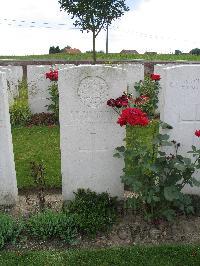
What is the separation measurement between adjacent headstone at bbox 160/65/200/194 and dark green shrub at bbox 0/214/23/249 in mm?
2121

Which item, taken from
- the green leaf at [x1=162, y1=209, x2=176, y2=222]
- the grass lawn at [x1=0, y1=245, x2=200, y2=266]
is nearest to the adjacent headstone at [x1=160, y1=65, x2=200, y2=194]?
the green leaf at [x1=162, y1=209, x2=176, y2=222]

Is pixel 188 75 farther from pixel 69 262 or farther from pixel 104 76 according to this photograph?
pixel 69 262

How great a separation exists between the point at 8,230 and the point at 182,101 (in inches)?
97.9

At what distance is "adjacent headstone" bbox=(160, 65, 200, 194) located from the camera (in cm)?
479

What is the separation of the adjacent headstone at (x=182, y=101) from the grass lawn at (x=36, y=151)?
201 centimetres

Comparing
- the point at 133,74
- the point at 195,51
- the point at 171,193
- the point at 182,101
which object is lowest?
the point at 171,193

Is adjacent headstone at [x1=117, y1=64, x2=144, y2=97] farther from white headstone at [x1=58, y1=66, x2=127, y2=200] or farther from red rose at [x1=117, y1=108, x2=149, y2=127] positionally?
red rose at [x1=117, y1=108, x2=149, y2=127]

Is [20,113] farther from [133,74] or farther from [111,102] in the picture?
[111,102]

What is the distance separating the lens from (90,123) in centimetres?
488

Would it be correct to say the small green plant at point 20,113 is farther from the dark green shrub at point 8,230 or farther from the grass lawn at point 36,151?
the dark green shrub at point 8,230

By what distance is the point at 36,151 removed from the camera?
754 cm

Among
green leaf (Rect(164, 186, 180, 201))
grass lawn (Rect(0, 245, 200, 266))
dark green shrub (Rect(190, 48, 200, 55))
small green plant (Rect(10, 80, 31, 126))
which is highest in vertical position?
dark green shrub (Rect(190, 48, 200, 55))

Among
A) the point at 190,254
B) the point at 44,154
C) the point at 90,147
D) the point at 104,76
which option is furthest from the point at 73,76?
the point at 44,154

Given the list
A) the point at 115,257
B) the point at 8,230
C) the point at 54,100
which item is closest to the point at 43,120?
the point at 54,100
